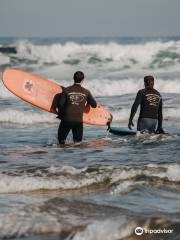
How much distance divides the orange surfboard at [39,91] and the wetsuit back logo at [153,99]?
4.88 feet

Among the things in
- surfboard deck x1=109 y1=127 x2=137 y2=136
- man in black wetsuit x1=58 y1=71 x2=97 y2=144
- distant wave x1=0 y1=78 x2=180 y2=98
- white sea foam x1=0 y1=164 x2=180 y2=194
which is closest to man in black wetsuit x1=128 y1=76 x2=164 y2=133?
man in black wetsuit x1=58 y1=71 x2=97 y2=144

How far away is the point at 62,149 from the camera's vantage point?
11023 millimetres

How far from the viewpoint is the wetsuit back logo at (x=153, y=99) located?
11039 mm

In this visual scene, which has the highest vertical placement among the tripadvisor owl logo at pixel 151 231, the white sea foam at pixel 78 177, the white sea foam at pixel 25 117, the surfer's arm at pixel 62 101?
the surfer's arm at pixel 62 101

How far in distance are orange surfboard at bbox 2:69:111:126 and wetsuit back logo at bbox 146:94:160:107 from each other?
1.49 metres

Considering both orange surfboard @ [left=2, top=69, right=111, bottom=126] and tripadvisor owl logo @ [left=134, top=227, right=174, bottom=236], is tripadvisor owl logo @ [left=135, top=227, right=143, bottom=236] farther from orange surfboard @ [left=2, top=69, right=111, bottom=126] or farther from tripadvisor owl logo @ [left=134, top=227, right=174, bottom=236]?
orange surfboard @ [left=2, top=69, right=111, bottom=126]

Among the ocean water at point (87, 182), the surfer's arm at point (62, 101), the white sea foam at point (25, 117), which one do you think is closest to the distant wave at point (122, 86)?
the white sea foam at point (25, 117)

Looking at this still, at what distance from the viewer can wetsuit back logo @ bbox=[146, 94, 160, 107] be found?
36.2 ft

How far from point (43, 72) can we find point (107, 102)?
1595cm

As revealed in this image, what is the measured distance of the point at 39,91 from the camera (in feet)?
40.9

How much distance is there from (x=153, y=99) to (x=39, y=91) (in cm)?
233

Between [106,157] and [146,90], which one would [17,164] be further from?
[146,90]

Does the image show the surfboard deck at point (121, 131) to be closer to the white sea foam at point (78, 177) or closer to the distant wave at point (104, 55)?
the white sea foam at point (78, 177)

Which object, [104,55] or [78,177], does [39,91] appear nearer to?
[78,177]
